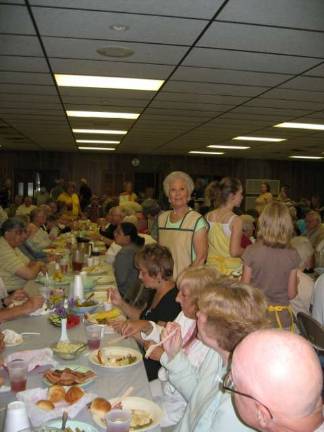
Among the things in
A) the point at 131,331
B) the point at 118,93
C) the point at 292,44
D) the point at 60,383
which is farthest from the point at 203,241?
the point at 118,93

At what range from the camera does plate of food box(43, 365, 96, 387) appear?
1.84 m

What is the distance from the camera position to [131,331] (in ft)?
8.16

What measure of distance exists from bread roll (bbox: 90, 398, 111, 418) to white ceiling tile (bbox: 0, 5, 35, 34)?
227 cm

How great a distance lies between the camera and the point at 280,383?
0.96 m

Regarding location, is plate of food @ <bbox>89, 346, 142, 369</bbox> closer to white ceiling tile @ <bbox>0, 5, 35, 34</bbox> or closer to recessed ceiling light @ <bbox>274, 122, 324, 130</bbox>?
white ceiling tile @ <bbox>0, 5, 35, 34</bbox>

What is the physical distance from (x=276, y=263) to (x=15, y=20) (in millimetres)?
2452

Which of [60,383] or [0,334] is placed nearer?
[60,383]

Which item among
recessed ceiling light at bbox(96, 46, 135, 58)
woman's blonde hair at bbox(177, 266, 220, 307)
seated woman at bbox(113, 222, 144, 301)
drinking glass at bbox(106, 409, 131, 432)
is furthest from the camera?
seated woman at bbox(113, 222, 144, 301)

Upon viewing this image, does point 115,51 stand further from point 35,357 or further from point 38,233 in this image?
point 38,233

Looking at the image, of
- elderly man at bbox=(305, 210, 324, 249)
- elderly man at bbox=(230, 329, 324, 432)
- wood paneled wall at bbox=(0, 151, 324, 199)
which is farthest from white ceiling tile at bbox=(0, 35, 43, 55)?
wood paneled wall at bbox=(0, 151, 324, 199)

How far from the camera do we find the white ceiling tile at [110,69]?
3.81 metres

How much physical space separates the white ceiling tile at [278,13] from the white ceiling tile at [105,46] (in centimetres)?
76

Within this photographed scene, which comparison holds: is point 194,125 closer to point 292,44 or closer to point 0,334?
point 292,44

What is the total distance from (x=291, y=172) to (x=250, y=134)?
816cm
